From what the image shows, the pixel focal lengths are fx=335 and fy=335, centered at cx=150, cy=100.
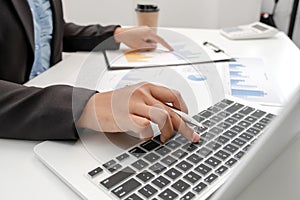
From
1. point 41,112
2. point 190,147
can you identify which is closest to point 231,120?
point 190,147

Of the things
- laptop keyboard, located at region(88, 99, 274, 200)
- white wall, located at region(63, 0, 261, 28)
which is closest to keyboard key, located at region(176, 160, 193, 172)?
laptop keyboard, located at region(88, 99, 274, 200)

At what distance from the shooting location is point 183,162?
1.65ft

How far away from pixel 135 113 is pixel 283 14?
161 cm

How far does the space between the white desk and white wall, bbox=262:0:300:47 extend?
763 millimetres

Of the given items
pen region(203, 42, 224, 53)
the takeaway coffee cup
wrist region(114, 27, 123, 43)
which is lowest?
pen region(203, 42, 224, 53)

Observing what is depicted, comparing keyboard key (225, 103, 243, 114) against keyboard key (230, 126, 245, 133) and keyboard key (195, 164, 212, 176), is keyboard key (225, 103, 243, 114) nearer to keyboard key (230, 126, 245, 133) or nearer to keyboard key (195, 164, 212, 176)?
keyboard key (230, 126, 245, 133)

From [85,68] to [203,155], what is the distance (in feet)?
1.77

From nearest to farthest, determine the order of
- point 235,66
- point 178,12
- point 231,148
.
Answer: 1. point 231,148
2. point 235,66
3. point 178,12

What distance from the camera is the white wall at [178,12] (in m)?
1.73

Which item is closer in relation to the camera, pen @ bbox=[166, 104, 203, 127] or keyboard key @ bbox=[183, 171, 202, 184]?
keyboard key @ bbox=[183, 171, 202, 184]

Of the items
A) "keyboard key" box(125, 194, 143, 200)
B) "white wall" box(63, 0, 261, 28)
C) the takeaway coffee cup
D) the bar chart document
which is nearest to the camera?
"keyboard key" box(125, 194, 143, 200)

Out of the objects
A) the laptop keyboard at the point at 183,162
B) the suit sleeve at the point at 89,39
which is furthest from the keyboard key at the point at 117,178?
the suit sleeve at the point at 89,39

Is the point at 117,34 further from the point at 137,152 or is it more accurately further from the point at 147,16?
the point at 137,152

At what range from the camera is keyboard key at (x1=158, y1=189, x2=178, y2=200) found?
1.43 feet
